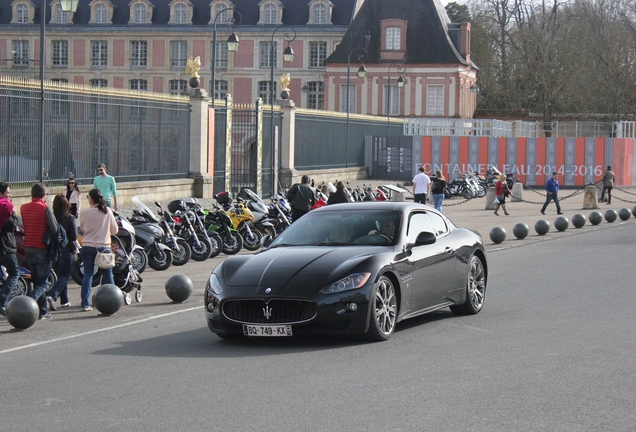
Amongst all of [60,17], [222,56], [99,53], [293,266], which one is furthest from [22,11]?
[293,266]

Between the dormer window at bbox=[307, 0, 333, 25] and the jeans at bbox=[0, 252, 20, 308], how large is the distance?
6996 centimetres

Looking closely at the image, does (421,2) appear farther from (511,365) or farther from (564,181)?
(511,365)

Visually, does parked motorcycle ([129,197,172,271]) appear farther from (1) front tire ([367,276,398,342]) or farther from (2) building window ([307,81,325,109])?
(2) building window ([307,81,325,109])

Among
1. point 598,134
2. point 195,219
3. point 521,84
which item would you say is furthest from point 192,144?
point 521,84

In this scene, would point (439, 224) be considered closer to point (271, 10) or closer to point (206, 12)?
point (271, 10)

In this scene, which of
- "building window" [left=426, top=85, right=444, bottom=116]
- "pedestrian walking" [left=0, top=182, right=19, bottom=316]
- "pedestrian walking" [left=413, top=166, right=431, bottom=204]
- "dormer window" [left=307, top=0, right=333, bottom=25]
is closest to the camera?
"pedestrian walking" [left=0, top=182, right=19, bottom=316]

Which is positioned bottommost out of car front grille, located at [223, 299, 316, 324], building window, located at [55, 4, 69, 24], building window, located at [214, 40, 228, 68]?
car front grille, located at [223, 299, 316, 324]

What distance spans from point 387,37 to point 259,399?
223ft

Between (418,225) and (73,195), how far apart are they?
31.0ft

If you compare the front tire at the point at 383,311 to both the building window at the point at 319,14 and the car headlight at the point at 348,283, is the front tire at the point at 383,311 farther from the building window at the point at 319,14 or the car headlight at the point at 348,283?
the building window at the point at 319,14

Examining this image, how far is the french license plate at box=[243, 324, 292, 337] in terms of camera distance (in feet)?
33.4

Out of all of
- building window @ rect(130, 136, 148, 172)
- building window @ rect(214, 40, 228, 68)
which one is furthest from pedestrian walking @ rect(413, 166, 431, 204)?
building window @ rect(214, 40, 228, 68)

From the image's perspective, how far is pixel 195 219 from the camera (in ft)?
67.3

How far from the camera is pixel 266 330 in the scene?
1025cm
